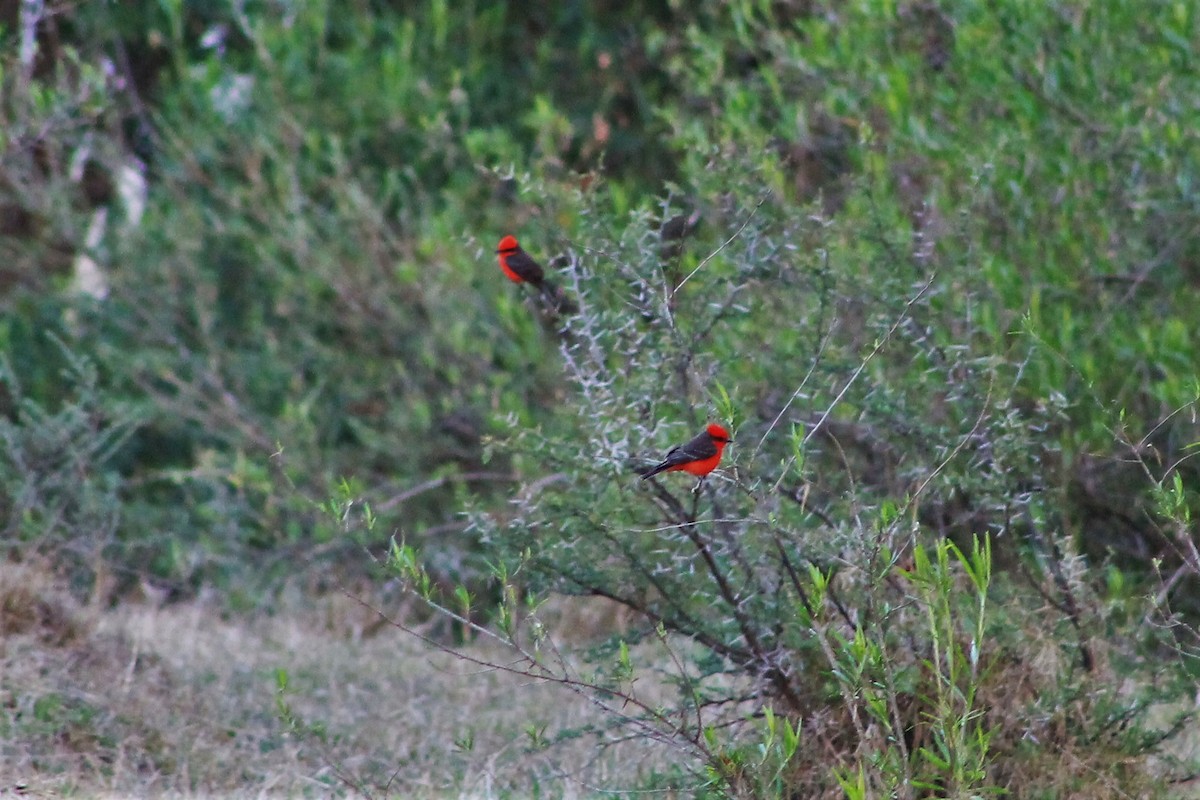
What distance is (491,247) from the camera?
8789mm

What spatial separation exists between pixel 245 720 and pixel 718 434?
226 cm

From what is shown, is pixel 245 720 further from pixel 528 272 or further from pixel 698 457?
pixel 698 457

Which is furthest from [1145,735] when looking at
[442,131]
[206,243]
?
[206,243]

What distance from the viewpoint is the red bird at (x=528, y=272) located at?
5754 millimetres

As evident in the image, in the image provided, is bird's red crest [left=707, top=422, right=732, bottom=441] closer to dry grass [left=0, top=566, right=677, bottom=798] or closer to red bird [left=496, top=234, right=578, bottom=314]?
dry grass [left=0, top=566, right=677, bottom=798]

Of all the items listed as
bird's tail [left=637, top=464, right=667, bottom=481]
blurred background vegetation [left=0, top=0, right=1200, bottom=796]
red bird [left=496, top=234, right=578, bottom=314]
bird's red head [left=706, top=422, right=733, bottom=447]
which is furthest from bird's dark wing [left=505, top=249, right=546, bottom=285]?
bird's red head [left=706, top=422, right=733, bottom=447]

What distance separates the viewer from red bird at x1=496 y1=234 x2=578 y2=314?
18.9 feet

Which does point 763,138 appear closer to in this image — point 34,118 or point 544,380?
point 544,380

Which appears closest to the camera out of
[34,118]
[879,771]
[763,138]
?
[879,771]

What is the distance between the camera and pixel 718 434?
443cm

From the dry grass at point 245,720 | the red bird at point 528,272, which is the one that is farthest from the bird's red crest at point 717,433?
the red bird at point 528,272

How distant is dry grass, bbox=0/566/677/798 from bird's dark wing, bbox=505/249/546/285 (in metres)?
1.62

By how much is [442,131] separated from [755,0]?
2234mm

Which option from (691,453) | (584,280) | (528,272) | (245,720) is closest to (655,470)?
(691,453)
